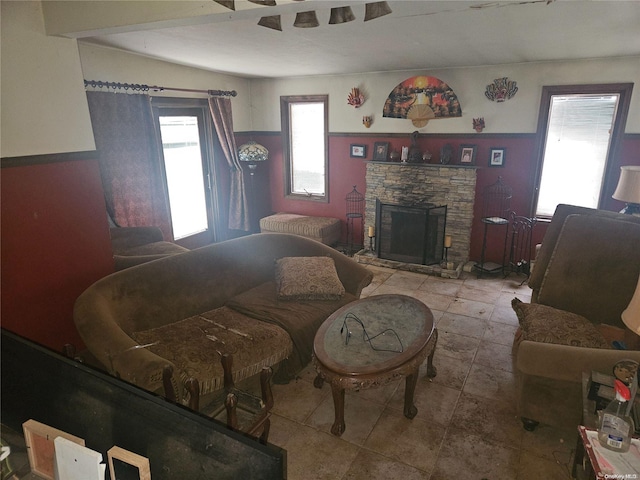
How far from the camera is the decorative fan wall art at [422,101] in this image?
5.16m

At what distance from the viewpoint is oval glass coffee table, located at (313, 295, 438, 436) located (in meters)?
2.37

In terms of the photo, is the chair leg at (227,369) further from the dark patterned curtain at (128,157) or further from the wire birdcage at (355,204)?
the wire birdcage at (355,204)

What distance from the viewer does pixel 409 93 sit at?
5332 millimetres

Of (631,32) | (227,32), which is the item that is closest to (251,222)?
(227,32)

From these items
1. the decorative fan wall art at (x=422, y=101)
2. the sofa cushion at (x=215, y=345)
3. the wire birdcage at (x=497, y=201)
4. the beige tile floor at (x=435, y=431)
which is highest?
the decorative fan wall art at (x=422, y=101)

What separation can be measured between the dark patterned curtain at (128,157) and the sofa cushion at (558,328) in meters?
4.12

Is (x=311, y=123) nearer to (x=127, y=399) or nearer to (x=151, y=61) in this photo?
(x=151, y=61)

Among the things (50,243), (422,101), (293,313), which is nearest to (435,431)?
(293,313)

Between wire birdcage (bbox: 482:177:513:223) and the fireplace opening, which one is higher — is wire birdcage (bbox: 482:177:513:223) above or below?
above

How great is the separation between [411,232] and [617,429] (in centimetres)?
404

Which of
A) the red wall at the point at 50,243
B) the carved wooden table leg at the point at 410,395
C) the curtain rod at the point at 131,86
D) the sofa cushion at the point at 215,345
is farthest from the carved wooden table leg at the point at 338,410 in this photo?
the curtain rod at the point at 131,86

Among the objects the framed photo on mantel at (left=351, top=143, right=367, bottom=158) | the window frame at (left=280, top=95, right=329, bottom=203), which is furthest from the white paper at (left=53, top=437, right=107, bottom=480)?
the window frame at (left=280, top=95, right=329, bottom=203)

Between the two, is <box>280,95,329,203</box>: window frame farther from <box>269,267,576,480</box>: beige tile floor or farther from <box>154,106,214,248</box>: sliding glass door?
<box>269,267,576,480</box>: beige tile floor

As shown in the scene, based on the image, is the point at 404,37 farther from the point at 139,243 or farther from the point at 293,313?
the point at 139,243
